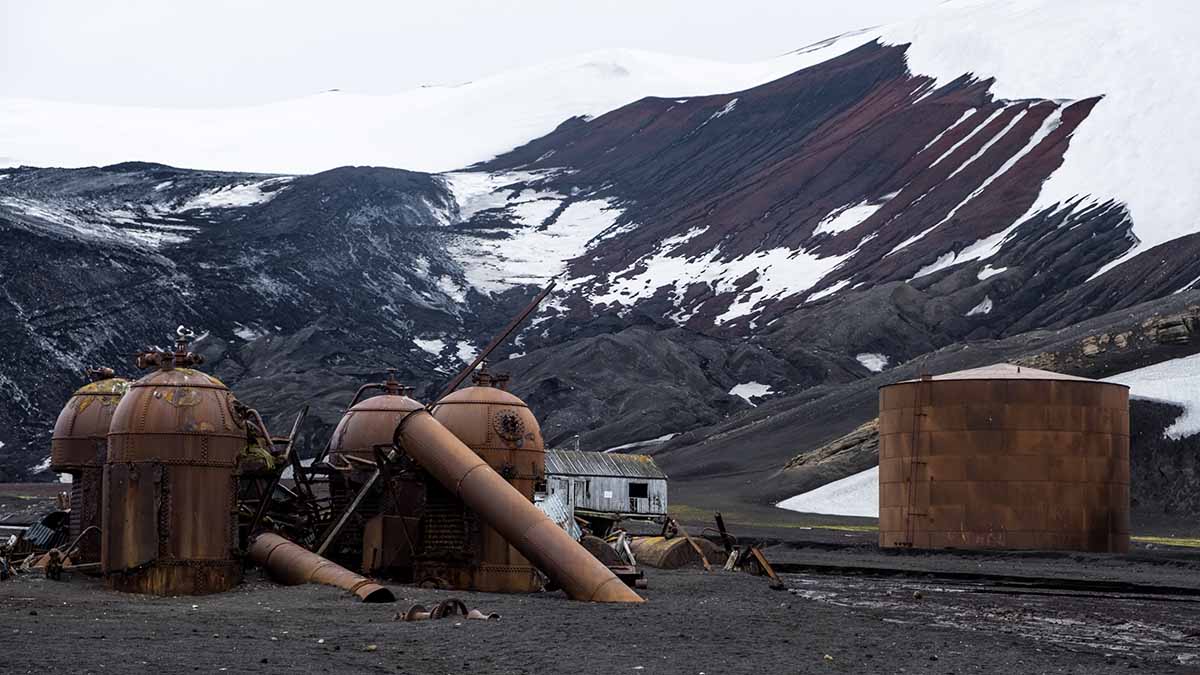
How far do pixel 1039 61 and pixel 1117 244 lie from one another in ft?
164

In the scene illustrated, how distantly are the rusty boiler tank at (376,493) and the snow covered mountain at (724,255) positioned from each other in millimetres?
49008

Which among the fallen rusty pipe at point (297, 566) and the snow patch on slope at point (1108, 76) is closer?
the fallen rusty pipe at point (297, 566)

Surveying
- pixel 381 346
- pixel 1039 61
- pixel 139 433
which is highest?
pixel 1039 61

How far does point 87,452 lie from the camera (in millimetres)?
34969

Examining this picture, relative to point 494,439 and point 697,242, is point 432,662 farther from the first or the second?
point 697,242

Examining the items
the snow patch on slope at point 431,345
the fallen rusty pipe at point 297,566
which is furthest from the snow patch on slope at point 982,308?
the fallen rusty pipe at point 297,566

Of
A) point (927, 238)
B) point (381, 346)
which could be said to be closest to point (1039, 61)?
point (927, 238)

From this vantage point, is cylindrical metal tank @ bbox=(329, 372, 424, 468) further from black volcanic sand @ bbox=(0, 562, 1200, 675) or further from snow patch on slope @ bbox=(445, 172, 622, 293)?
snow patch on slope @ bbox=(445, 172, 622, 293)

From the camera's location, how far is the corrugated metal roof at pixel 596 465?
197 ft

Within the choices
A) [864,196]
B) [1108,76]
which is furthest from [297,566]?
[1108,76]

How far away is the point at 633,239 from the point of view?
174 m

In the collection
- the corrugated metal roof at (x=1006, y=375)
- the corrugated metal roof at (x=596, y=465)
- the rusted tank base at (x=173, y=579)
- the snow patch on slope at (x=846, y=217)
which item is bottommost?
the rusted tank base at (x=173, y=579)

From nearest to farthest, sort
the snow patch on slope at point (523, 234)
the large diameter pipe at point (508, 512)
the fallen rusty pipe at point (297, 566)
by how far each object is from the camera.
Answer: the large diameter pipe at point (508, 512)
the fallen rusty pipe at point (297, 566)
the snow patch on slope at point (523, 234)

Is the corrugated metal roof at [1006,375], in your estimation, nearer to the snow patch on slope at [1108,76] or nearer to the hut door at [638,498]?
the hut door at [638,498]
